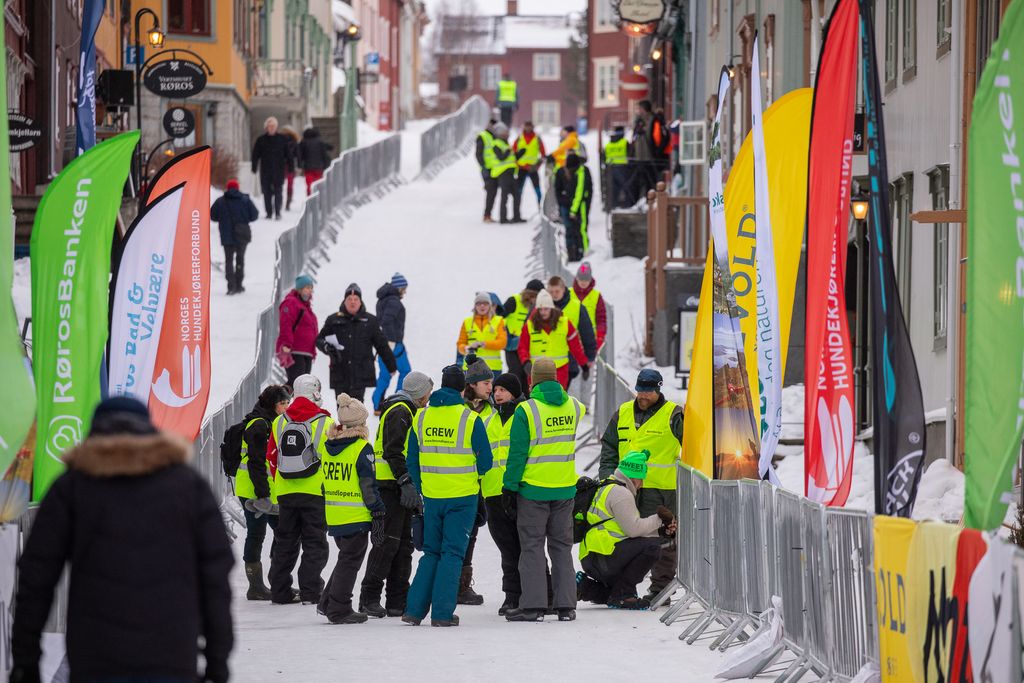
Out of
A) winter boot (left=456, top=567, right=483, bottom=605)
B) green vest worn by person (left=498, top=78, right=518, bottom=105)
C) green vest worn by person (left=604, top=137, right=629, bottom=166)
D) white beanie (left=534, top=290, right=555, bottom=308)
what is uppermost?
green vest worn by person (left=498, top=78, right=518, bottom=105)

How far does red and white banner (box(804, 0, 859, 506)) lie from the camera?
9.96 metres

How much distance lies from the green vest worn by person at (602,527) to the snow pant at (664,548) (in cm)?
37

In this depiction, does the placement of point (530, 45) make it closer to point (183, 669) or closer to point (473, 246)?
point (473, 246)

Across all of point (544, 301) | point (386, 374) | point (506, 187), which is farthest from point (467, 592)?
point (506, 187)

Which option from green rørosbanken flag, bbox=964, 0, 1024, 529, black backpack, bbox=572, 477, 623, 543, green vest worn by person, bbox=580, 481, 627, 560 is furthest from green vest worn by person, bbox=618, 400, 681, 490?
green rørosbanken flag, bbox=964, 0, 1024, 529

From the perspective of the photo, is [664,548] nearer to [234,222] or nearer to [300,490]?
[300,490]

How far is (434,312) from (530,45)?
86.9 meters

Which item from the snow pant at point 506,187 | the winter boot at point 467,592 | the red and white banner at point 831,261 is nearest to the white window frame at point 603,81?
the snow pant at point 506,187

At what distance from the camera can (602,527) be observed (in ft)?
42.1

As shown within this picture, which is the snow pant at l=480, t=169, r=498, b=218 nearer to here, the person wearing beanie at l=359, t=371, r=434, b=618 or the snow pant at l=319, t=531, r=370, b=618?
the person wearing beanie at l=359, t=371, r=434, b=618

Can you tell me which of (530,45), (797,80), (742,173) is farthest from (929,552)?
(530,45)

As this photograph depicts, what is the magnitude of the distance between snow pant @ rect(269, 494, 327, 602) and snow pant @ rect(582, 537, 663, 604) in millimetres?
1889

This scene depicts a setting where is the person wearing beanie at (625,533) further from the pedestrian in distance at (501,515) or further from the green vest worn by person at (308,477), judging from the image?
the green vest worn by person at (308,477)

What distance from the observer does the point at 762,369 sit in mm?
11352
